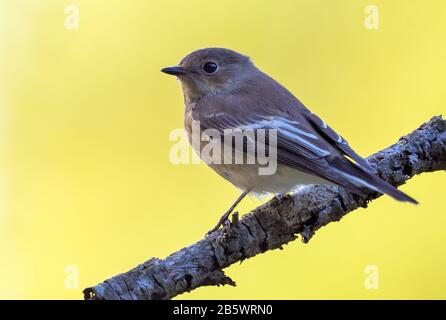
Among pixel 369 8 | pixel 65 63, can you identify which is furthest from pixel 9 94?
pixel 369 8

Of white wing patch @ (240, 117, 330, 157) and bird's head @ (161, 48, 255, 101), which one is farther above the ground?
bird's head @ (161, 48, 255, 101)

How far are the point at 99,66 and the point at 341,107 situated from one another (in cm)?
178

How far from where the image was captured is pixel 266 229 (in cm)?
302

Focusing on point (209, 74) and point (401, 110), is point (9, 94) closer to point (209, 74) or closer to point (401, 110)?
point (209, 74)

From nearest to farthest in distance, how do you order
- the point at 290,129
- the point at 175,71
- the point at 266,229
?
1. the point at 266,229
2. the point at 290,129
3. the point at 175,71

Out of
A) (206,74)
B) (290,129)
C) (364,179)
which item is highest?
(206,74)

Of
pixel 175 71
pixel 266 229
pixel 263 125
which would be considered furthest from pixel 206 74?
pixel 266 229

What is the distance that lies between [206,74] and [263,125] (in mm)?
664

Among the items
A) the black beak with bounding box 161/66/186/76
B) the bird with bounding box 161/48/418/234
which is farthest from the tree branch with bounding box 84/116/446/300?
the black beak with bounding box 161/66/186/76

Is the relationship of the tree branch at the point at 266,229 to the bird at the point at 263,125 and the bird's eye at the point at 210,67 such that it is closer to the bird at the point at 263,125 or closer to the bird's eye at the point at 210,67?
the bird at the point at 263,125

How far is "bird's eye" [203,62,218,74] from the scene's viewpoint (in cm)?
386

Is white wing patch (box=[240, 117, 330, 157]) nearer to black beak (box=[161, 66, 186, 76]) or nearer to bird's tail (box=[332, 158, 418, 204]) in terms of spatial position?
bird's tail (box=[332, 158, 418, 204])

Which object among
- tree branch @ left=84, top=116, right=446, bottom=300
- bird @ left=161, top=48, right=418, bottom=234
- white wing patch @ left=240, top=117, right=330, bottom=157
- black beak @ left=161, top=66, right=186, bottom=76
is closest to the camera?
tree branch @ left=84, top=116, right=446, bottom=300

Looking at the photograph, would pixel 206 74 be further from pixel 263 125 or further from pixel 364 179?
pixel 364 179
